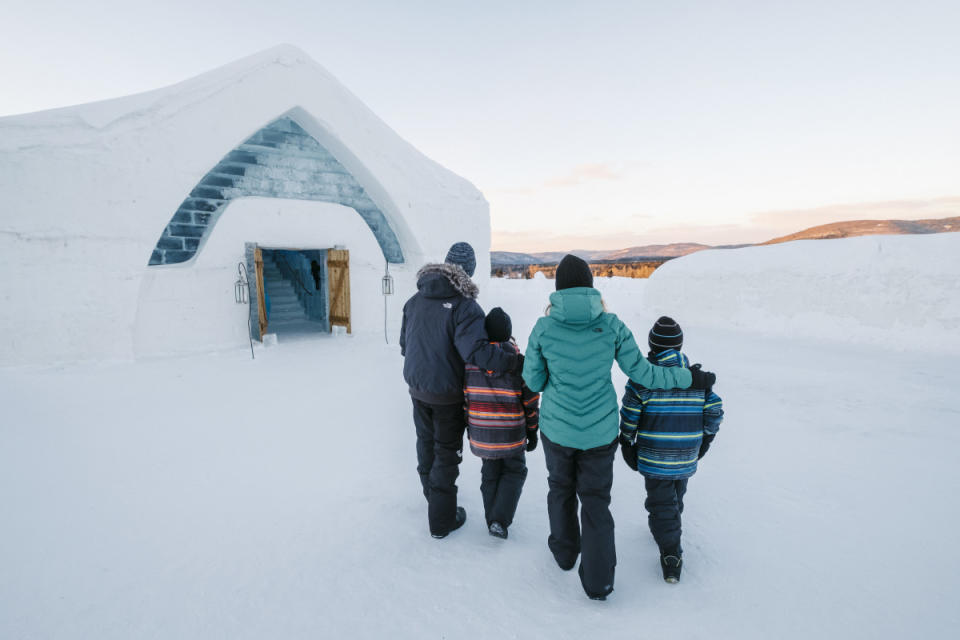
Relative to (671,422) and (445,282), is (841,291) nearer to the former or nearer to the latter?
(671,422)

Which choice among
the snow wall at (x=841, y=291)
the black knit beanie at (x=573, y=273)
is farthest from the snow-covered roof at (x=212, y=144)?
the black knit beanie at (x=573, y=273)

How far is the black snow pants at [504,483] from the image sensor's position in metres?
2.57

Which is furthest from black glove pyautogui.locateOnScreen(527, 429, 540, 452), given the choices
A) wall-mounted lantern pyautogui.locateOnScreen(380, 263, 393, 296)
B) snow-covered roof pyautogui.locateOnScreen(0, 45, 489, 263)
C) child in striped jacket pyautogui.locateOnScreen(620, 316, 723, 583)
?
snow-covered roof pyautogui.locateOnScreen(0, 45, 489, 263)

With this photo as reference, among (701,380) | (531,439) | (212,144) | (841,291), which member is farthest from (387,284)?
(841,291)

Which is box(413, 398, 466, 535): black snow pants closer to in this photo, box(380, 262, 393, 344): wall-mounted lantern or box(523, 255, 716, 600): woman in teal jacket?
box(523, 255, 716, 600): woman in teal jacket

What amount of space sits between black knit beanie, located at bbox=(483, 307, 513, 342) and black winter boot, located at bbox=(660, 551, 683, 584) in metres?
1.40

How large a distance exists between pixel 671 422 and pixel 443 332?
129 cm

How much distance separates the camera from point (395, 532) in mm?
2670

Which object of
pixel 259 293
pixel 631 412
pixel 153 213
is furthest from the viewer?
pixel 259 293

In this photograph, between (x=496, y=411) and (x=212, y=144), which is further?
(x=212, y=144)

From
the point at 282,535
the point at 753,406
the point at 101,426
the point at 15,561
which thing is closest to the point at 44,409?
the point at 101,426

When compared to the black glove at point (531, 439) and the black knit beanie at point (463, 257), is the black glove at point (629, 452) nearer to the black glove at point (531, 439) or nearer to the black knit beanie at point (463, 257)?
the black glove at point (531, 439)

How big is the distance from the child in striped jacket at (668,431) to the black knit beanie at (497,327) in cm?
70

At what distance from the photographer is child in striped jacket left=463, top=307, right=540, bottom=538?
2391 millimetres
